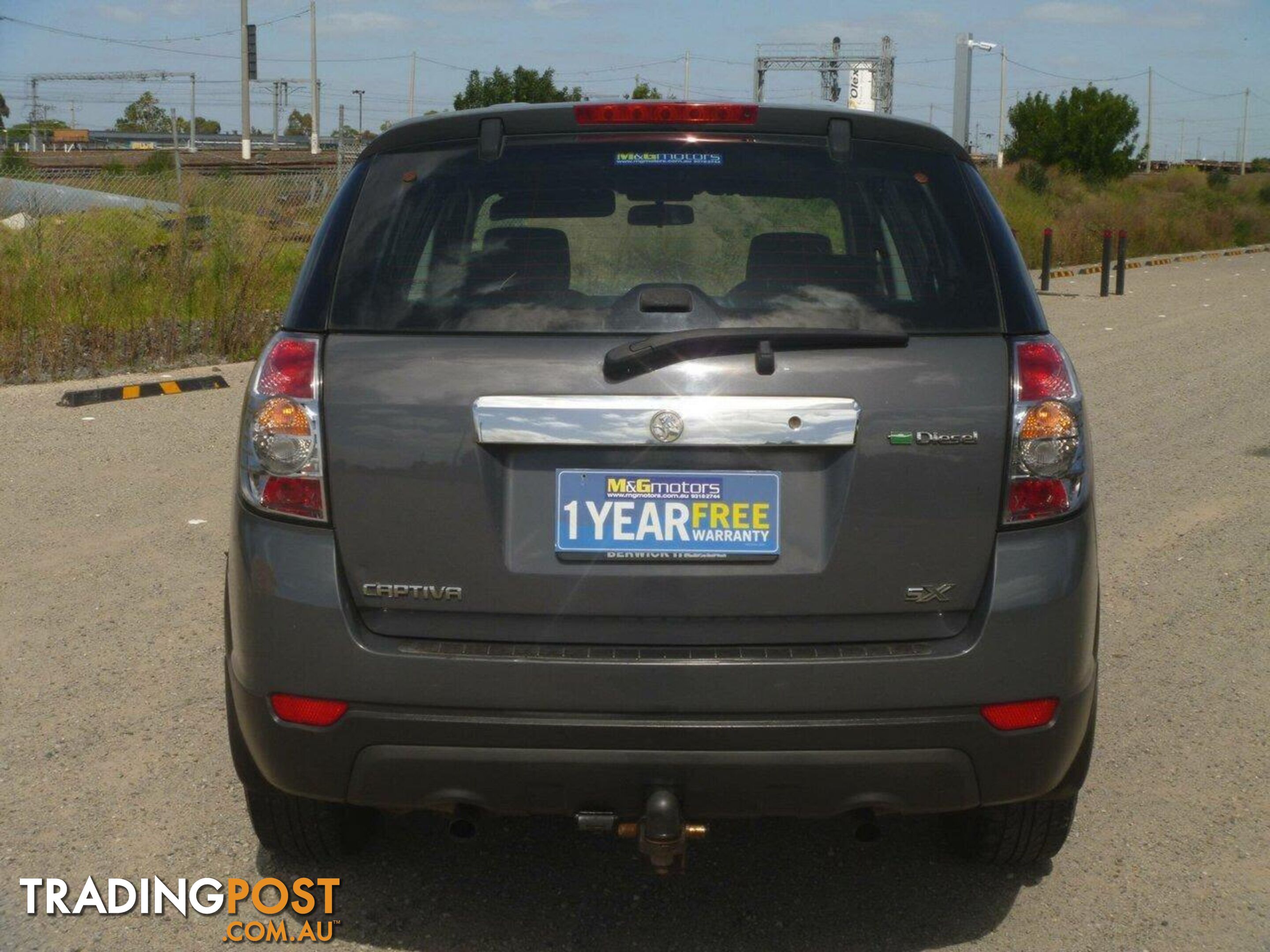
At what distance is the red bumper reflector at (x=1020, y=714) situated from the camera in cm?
296

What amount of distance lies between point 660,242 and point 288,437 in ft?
2.88

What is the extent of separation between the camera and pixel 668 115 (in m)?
3.20

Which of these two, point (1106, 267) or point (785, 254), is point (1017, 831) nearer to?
point (785, 254)

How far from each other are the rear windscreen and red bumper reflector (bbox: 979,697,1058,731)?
2.46ft

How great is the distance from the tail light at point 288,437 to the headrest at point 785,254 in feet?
2.98

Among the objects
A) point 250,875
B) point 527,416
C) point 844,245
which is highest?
point 844,245

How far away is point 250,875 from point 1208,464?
7.28 m

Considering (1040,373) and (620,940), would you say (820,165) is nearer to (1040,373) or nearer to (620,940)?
(1040,373)

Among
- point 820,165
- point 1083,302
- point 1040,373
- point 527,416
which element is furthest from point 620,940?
point 1083,302

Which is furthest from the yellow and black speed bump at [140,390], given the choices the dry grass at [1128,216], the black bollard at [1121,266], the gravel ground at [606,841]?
the dry grass at [1128,216]

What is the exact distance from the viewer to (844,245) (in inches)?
124

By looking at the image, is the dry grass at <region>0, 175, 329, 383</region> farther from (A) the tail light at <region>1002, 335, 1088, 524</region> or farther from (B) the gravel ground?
(A) the tail light at <region>1002, 335, 1088, 524</region>

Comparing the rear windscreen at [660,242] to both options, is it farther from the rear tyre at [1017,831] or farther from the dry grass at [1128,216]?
the dry grass at [1128,216]

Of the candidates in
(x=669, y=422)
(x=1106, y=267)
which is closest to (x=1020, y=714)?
(x=669, y=422)
